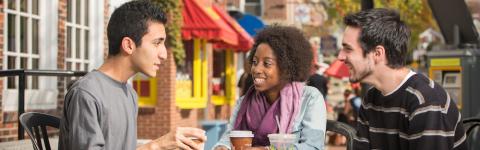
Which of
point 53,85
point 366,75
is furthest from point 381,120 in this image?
point 53,85

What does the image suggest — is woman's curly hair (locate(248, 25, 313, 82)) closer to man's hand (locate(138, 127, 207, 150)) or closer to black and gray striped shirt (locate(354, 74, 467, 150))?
black and gray striped shirt (locate(354, 74, 467, 150))

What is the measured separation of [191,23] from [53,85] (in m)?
5.19

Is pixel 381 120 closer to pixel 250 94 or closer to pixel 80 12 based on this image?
pixel 250 94

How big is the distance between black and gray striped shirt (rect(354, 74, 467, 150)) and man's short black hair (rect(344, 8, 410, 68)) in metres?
0.11

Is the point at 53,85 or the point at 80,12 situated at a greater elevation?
the point at 80,12

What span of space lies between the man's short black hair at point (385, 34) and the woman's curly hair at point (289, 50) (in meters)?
0.91

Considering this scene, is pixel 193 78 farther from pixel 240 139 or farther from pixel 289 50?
pixel 240 139

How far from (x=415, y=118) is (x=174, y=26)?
11113mm

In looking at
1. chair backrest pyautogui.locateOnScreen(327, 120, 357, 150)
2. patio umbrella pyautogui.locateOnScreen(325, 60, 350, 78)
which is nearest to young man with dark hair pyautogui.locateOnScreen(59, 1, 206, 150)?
chair backrest pyautogui.locateOnScreen(327, 120, 357, 150)

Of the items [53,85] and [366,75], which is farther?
[53,85]

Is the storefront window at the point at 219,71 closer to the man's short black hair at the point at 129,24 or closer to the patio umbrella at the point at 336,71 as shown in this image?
the patio umbrella at the point at 336,71

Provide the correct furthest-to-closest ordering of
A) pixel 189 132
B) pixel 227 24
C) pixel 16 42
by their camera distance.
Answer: pixel 227 24 < pixel 16 42 < pixel 189 132

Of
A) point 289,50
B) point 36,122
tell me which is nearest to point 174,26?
point 289,50

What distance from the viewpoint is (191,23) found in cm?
1475
